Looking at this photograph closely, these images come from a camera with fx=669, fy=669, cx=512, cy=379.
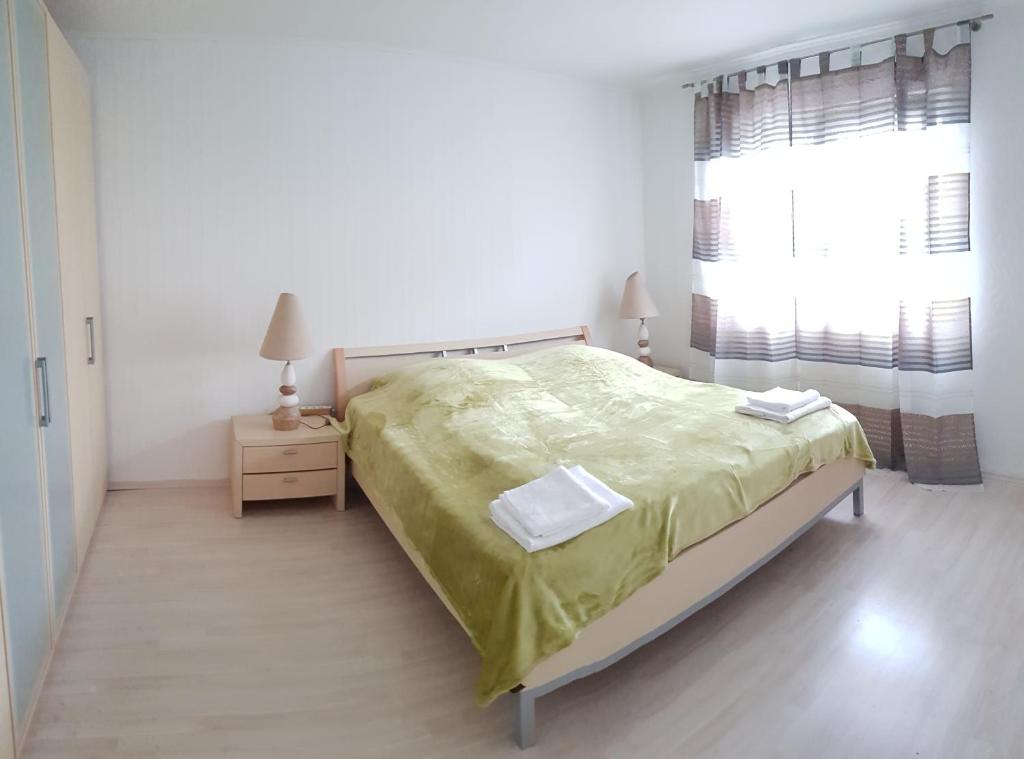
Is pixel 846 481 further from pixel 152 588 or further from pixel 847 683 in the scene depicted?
pixel 152 588

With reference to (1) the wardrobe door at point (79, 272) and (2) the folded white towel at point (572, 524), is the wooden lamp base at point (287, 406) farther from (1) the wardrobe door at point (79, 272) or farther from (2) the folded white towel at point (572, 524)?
(2) the folded white towel at point (572, 524)

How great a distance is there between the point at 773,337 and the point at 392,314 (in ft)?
7.88

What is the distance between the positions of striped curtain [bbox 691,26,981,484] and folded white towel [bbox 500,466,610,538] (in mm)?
2524

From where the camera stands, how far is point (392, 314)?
13.2 feet

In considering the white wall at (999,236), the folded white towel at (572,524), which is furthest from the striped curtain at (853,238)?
the folded white towel at (572,524)

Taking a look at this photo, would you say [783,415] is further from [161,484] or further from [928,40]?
[161,484]

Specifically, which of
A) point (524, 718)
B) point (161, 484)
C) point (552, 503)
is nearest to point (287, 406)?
point (161, 484)

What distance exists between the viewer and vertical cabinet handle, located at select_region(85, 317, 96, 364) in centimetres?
314

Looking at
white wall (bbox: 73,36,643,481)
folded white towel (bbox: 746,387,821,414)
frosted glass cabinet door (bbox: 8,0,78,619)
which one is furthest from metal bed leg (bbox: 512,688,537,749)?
white wall (bbox: 73,36,643,481)

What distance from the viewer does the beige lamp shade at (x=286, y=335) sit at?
3.42 m

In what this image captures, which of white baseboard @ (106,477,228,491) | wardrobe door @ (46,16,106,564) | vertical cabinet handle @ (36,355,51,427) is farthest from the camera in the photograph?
white baseboard @ (106,477,228,491)

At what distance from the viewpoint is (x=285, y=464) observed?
134 inches

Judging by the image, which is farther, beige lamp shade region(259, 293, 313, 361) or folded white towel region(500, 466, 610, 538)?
beige lamp shade region(259, 293, 313, 361)

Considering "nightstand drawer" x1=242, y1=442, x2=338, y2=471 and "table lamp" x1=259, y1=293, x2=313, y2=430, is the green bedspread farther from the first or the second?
"table lamp" x1=259, y1=293, x2=313, y2=430
